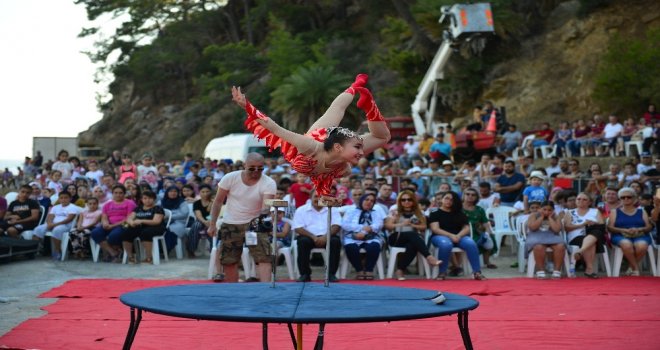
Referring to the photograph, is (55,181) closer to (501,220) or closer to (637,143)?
(501,220)

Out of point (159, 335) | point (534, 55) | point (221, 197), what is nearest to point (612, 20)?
point (534, 55)

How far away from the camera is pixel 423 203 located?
11250 millimetres

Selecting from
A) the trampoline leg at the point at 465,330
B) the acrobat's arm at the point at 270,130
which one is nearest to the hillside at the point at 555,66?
the acrobat's arm at the point at 270,130

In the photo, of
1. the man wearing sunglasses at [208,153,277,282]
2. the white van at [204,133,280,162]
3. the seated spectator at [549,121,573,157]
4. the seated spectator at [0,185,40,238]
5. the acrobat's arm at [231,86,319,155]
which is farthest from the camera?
the white van at [204,133,280,162]

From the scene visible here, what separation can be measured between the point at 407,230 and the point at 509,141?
27.5 feet

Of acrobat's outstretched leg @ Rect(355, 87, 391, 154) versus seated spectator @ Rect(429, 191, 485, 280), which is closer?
acrobat's outstretched leg @ Rect(355, 87, 391, 154)

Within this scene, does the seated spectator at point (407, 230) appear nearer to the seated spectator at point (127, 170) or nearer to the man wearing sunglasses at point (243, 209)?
the man wearing sunglasses at point (243, 209)

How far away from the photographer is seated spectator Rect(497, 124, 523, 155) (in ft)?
59.3

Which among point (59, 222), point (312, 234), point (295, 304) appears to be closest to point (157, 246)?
point (59, 222)

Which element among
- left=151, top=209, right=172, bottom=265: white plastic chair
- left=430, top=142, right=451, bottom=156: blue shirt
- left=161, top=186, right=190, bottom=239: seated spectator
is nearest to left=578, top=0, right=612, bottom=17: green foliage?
left=430, top=142, right=451, bottom=156: blue shirt

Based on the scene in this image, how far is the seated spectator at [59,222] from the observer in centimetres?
1212

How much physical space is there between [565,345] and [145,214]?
7.06 metres

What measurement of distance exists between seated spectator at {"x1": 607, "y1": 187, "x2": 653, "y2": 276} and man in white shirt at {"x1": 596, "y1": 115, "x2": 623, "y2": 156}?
238 inches

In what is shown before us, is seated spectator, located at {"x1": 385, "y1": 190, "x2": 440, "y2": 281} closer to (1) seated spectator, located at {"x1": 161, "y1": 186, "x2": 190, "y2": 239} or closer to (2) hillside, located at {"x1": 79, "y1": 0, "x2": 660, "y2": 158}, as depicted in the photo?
(1) seated spectator, located at {"x1": 161, "y1": 186, "x2": 190, "y2": 239}
